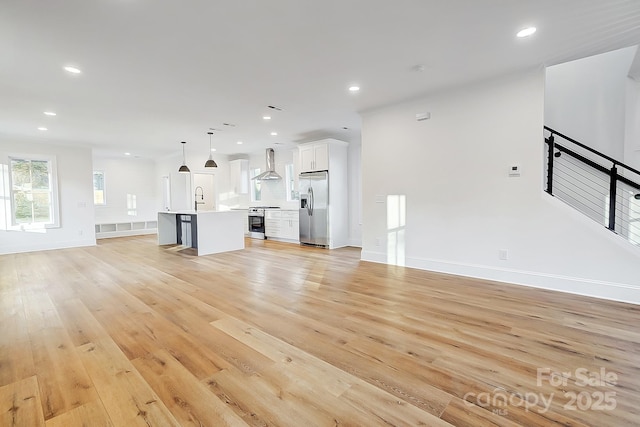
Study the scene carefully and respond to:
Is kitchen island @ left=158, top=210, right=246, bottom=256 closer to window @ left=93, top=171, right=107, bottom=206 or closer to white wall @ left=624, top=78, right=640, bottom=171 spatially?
window @ left=93, top=171, right=107, bottom=206

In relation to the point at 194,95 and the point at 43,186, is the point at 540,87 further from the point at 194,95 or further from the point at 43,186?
the point at 43,186

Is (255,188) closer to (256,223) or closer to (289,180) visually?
(256,223)

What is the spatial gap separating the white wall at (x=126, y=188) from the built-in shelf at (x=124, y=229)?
169 millimetres

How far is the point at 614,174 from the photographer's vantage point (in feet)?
11.1

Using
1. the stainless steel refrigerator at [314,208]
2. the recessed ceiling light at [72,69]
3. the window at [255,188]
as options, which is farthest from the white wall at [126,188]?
the recessed ceiling light at [72,69]

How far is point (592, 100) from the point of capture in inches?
168

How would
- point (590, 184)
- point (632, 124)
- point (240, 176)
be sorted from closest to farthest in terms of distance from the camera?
point (632, 124) → point (590, 184) → point (240, 176)

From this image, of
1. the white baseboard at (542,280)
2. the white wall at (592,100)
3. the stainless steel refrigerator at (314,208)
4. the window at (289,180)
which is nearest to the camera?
the white baseboard at (542,280)

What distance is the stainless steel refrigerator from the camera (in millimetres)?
6797

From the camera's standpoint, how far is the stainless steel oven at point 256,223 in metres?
8.60

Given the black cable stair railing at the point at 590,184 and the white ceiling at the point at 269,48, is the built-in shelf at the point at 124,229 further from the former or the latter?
the black cable stair railing at the point at 590,184

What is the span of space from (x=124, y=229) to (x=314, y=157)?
7.26 meters

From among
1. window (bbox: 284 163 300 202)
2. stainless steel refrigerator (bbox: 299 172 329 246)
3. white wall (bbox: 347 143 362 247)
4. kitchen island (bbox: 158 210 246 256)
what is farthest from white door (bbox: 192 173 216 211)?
white wall (bbox: 347 143 362 247)

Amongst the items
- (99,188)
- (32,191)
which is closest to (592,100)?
(32,191)
